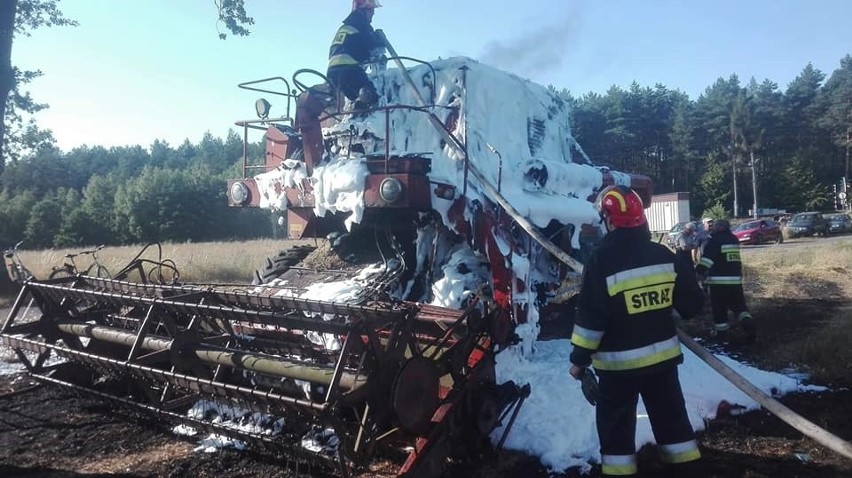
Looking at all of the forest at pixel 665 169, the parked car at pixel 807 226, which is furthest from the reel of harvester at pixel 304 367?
the forest at pixel 665 169

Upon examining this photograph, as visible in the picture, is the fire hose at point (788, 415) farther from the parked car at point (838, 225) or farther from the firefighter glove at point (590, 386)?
the parked car at point (838, 225)

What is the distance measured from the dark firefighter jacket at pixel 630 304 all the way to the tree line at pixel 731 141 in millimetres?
41807

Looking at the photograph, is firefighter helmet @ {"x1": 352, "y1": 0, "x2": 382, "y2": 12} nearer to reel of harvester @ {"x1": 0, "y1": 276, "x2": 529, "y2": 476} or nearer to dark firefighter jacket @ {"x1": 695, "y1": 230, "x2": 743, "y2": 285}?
reel of harvester @ {"x1": 0, "y1": 276, "x2": 529, "y2": 476}

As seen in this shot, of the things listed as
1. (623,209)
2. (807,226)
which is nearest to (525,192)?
(623,209)

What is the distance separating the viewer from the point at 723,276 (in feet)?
22.6

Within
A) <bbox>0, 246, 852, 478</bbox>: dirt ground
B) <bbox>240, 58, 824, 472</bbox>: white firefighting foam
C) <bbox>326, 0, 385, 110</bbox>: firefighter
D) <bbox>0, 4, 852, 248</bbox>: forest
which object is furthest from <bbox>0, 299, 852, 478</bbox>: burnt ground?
<bbox>0, 4, 852, 248</bbox>: forest

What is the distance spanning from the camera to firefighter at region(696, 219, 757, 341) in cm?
679

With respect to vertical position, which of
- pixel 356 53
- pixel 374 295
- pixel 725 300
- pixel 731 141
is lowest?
pixel 725 300

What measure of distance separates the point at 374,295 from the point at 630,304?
2254mm

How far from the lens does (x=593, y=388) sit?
10.4 feet

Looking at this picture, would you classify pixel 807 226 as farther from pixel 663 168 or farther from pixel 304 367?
pixel 304 367

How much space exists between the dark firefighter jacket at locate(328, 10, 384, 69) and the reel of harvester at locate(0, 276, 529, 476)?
2.65m

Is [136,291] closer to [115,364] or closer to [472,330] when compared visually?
[115,364]

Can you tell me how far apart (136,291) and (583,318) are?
131 inches
